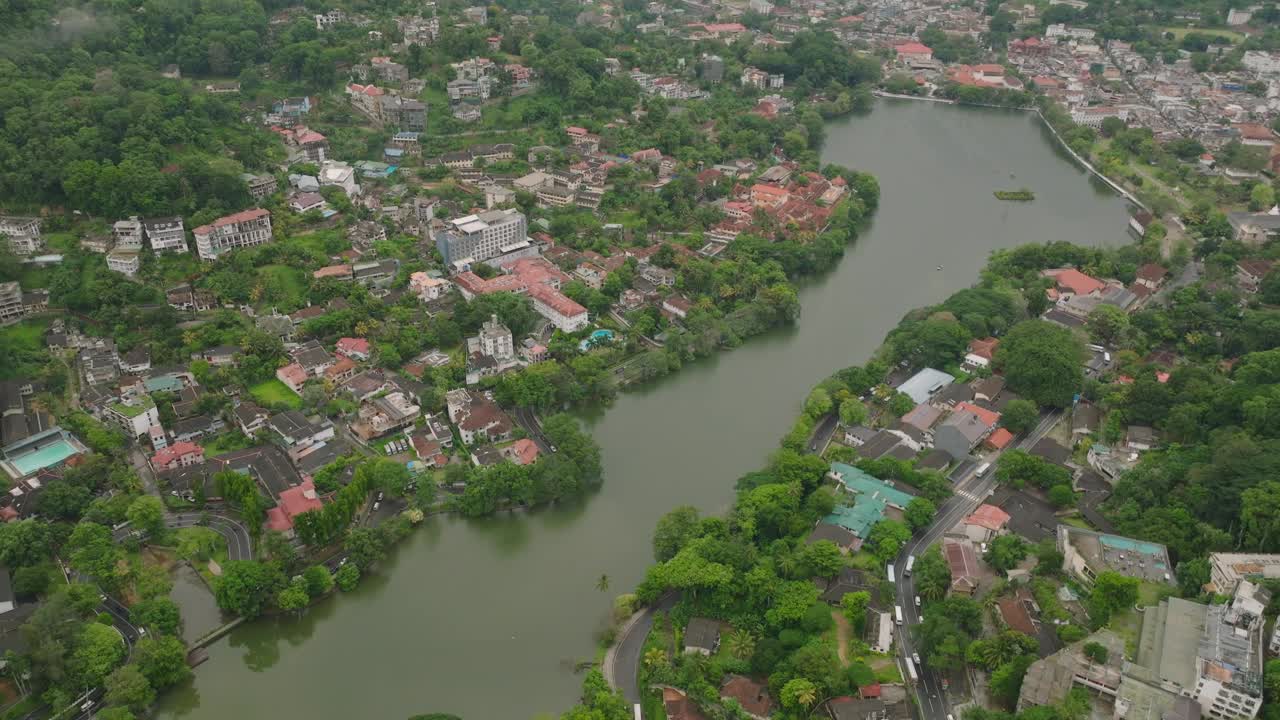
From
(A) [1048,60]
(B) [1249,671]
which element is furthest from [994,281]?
(A) [1048,60]

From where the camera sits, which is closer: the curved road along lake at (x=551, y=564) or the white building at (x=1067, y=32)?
the curved road along lake at (x=551, y=564)

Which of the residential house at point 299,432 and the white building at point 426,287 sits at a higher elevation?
the residential house at point 299,432

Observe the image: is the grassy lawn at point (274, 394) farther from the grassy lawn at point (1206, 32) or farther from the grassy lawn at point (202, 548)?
the grassy lawn at point (1206, 32)

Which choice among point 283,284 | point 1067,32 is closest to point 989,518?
point 283,284

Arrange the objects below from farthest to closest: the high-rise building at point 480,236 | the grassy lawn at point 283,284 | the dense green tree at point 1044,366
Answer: the high-rise building at point 480,236 < the grassy lawn at point 283,284 < the dense green tree at point 1044,366

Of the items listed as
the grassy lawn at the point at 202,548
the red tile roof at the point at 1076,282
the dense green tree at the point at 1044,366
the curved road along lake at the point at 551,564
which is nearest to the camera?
the curved road along lake at the point at 551,564

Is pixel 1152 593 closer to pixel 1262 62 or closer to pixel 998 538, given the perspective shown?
pixel 998 538

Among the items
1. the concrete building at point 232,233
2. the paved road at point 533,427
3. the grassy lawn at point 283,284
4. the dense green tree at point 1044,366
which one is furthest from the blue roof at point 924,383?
the concrete building at point 232,233

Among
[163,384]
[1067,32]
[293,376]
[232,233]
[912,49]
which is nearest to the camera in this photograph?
[163,384]
